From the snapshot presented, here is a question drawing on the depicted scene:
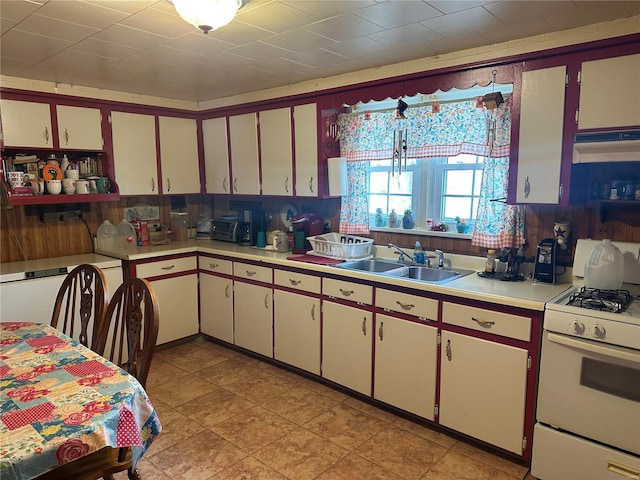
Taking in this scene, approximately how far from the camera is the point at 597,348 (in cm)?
189

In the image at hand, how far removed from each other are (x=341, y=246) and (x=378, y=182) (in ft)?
2.09

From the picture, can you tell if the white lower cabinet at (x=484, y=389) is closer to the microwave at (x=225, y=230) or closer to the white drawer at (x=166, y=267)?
the microwave at (x=225, y=230)

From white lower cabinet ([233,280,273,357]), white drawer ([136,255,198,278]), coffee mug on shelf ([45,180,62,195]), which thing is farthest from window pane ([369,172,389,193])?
coffee mug on shelf ([45,180,62,195])

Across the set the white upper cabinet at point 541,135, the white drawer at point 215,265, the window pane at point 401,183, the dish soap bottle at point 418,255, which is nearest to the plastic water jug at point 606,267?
the white upper cabinet at point 541,135

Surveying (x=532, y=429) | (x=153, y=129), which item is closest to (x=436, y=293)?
(x=532, y=429)

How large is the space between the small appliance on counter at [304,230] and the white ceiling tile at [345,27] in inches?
60.6

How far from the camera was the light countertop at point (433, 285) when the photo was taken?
221cm

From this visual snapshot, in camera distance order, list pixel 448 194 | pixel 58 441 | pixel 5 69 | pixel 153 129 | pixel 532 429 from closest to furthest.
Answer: pixel 58 441, pixel 532 429, pixel 5 69, pixel 448 194, pixel 153 129

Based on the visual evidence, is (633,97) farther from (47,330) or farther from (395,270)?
(47,330)

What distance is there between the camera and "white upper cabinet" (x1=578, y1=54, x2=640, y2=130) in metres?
2.05

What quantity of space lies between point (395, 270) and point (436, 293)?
515 mm

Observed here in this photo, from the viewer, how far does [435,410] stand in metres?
2.53

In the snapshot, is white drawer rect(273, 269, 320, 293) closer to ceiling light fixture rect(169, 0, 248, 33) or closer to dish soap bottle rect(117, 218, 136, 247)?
dish soap bottle rect(117, 218, 136, 247)

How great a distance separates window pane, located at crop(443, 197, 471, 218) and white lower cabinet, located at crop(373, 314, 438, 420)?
3.06 ft
